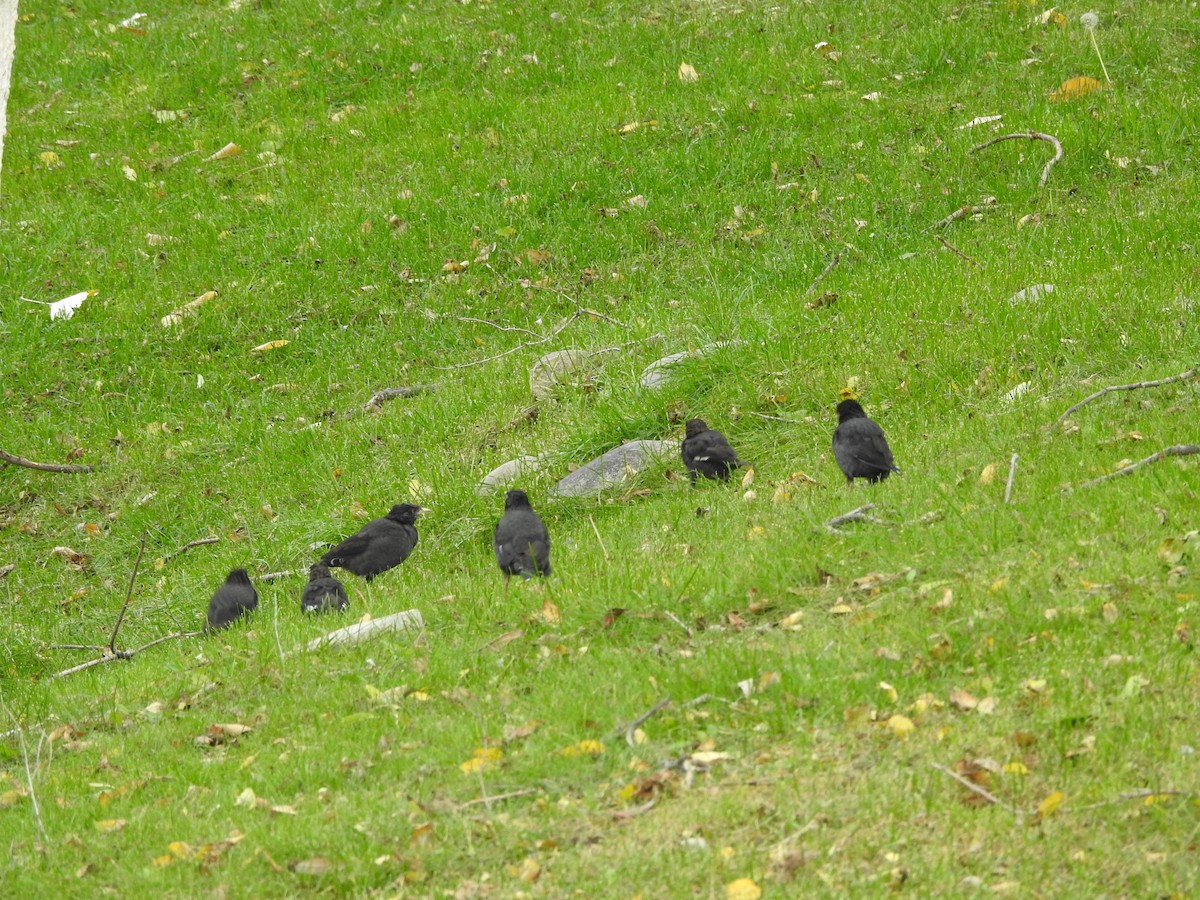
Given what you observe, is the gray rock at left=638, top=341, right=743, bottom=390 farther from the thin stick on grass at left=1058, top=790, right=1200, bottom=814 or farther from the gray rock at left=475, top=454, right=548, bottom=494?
the thin stick on grass at left=1058, top=790, right=1200, bottom=814

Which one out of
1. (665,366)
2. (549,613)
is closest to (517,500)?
(549,613)

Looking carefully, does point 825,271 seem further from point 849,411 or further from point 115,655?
point 115,655

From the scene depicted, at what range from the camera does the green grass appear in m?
5.18

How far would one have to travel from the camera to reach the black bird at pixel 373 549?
8797 millimetres

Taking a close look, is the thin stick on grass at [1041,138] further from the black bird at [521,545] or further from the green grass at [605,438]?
the black bird at [521,545]

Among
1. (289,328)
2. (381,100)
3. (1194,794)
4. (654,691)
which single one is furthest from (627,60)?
(1194,794)

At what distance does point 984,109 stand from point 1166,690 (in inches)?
426

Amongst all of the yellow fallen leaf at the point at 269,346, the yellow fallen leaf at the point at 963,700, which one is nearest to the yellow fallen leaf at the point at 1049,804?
the yellow fallen leaf at the point at 963,700

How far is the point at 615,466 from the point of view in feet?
31.8

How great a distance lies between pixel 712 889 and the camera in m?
4.64

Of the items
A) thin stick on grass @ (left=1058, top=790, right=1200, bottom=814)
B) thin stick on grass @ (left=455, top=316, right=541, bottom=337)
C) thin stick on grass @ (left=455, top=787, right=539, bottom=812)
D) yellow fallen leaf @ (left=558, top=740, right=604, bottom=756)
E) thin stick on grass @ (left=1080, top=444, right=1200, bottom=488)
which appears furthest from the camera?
thin stick on grass @ (left=455, top=316, right=541, bottom=337)

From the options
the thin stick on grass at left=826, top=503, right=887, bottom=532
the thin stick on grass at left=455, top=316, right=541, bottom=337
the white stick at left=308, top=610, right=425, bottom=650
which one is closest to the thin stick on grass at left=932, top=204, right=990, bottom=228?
the thin stick on grass at left=455, top=316, right=541, bottom=337

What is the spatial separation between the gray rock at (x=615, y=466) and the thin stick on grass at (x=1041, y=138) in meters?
5.81

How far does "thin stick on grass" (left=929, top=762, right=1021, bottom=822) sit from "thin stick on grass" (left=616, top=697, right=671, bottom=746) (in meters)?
1.21
